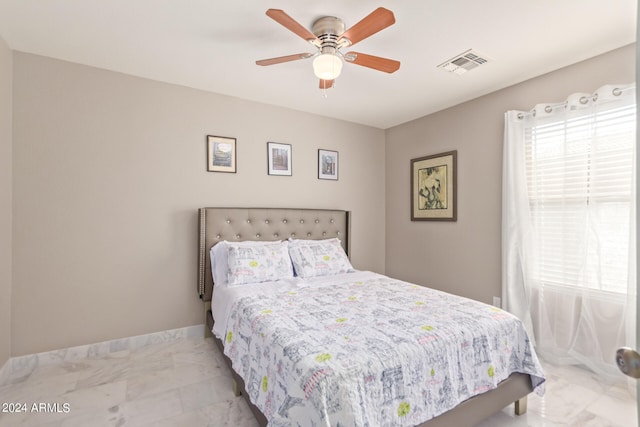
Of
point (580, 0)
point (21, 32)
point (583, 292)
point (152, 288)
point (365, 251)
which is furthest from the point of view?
point (365, 251)

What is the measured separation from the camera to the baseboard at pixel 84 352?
214cm

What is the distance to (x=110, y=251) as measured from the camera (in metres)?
2.49

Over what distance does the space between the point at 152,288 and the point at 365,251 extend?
252 centimetres

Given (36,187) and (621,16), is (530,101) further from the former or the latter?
(36,187)

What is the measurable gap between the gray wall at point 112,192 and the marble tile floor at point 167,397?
355mm

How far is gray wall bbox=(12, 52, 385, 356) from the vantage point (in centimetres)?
224

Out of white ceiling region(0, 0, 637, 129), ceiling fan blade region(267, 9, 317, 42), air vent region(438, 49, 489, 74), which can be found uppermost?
white ceiling region(0, 0, 637, 129)

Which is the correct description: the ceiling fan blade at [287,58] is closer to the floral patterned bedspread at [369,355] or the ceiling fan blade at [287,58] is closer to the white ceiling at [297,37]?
the white ceiling at [297,37]

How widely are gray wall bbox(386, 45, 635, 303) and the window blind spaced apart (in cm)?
28

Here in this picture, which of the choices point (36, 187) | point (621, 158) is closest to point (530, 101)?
point (621, 158)

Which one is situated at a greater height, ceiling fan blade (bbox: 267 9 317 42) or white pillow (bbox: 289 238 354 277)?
ceiling fan blade (bbox: 267 9 317 42)

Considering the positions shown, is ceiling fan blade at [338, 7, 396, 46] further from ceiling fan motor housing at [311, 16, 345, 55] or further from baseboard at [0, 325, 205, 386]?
baseboard at [0, 325, 205, 386]

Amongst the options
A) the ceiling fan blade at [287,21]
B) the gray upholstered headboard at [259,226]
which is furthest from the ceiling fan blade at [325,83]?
the gray upholstered headboard at [259,226]

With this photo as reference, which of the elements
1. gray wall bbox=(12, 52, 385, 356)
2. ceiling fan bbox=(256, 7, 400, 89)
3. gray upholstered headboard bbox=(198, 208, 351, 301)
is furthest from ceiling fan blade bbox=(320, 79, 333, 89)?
gray upholstered headboard bbox=(198, 208, 351, 301)
